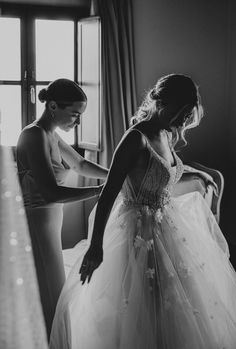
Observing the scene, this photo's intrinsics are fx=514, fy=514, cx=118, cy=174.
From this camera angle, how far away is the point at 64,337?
1887mm

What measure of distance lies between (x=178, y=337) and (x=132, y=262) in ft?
1.06

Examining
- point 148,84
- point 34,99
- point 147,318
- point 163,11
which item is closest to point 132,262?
point 147,318

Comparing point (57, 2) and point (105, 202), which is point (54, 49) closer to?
point (57, 2)

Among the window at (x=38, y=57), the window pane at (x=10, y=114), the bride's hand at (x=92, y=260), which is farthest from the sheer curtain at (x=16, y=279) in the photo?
the window at (x=38, y=57)

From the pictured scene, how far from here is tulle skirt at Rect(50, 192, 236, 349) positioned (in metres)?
1.89

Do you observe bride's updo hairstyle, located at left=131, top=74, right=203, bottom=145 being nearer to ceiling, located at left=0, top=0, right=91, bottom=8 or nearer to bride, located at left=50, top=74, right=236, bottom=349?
bride, located at left=50, top=74, right=236, bottom=349

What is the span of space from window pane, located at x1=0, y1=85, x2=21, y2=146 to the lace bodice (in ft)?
7.91

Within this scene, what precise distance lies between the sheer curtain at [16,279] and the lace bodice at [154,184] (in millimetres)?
415

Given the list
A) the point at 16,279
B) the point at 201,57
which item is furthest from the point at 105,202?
the point at 201,57

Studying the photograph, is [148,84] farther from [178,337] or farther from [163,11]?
[178,337]

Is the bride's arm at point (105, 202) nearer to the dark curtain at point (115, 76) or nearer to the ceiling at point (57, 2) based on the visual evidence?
the dark curtain at point (115, 76)

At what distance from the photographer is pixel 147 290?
1.92 m

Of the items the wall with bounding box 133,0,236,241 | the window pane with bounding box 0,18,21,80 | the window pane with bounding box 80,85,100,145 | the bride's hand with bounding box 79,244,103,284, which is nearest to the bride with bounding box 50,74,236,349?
the bride's hand with bounding box 79,244,103,284

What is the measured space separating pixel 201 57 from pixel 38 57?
1.51 m
